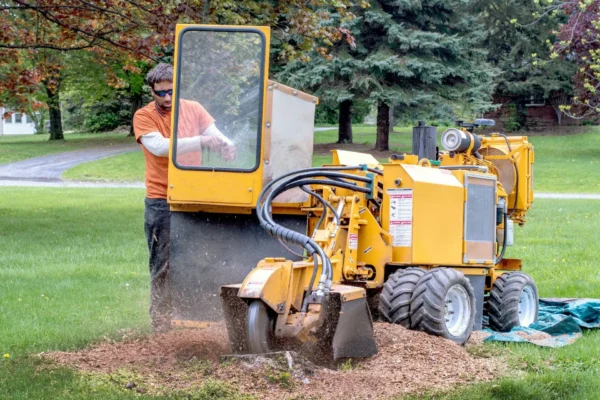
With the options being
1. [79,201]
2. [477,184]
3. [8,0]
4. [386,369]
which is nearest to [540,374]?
[386,369]

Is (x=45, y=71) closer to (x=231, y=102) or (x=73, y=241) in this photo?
(x=73, y=241)

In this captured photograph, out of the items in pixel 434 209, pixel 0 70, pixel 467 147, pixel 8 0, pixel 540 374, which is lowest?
pixel 540 374

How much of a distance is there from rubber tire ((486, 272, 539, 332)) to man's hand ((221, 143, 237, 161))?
3.01 meters

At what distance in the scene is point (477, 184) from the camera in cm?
777

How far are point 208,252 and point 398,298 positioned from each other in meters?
1.47

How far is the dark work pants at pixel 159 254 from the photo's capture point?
287 inches

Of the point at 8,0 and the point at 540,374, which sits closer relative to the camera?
the point at 540,374

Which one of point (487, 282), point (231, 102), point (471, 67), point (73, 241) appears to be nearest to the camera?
point (231, 102)

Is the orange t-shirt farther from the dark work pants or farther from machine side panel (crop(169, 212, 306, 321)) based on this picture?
machine side panel (crop(169, 212, 306, 321))

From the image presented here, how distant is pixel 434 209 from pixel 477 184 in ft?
2.79

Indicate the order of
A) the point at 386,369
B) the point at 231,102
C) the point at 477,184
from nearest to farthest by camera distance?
1. the point at 386,369
2. the point at 231,102
3. the point at 477,184

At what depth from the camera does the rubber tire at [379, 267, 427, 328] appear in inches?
261

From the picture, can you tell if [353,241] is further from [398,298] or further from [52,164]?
[52,164]

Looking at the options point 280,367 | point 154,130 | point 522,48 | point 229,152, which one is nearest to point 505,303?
point 229,152
